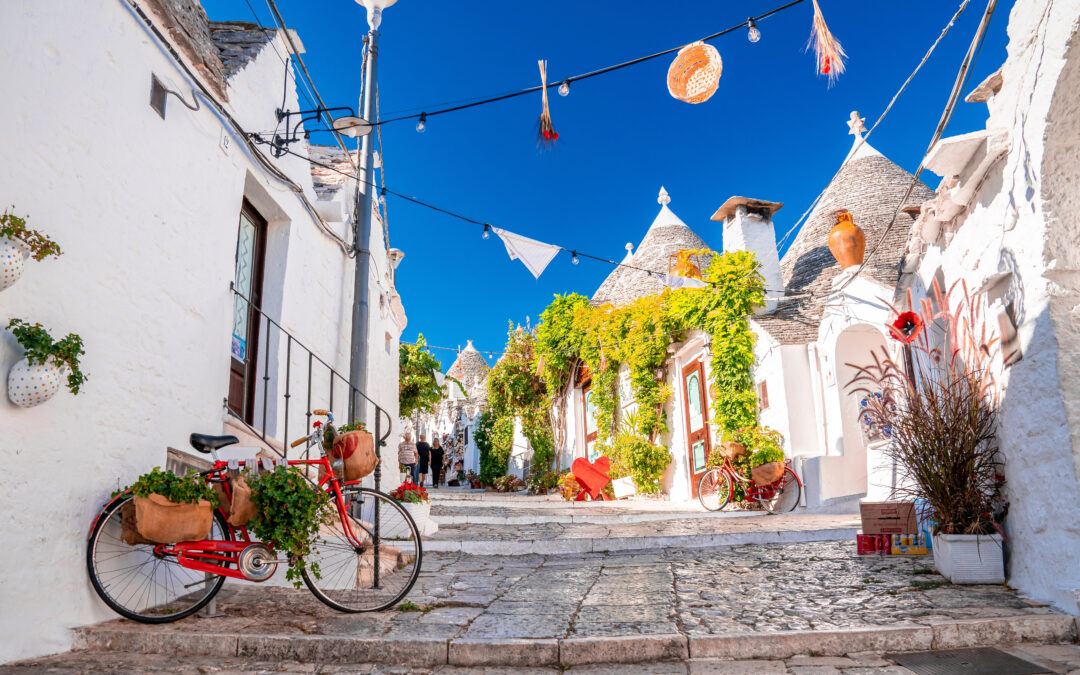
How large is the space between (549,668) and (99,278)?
118 inches

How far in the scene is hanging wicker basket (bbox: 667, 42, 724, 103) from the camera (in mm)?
6238

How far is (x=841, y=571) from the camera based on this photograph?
5.17 meters

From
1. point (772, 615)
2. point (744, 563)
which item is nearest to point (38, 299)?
point (772, 615)

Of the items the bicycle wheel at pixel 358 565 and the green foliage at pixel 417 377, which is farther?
the green foliage at pixel 417 377

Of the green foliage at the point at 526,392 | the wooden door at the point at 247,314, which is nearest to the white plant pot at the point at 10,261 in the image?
the wooden door at the point at 247,314

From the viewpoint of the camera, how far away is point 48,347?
10.6 feet

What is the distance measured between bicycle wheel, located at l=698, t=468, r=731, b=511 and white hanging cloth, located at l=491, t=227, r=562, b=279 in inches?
152

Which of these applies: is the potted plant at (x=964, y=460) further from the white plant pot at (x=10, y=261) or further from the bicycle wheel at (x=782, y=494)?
the bicycle wheel at (x=782, y=494)

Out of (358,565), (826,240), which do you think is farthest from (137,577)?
(826,240)

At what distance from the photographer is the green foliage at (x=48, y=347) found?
3.15 m

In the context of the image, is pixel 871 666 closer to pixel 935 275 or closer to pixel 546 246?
pixel 935 275

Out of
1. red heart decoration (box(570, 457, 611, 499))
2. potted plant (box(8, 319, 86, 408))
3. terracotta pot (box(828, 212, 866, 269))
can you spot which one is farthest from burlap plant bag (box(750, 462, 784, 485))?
potted plant (box(8, 319, 86, 408))

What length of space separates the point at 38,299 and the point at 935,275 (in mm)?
6149

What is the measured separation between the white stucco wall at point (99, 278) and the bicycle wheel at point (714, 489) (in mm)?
7292
